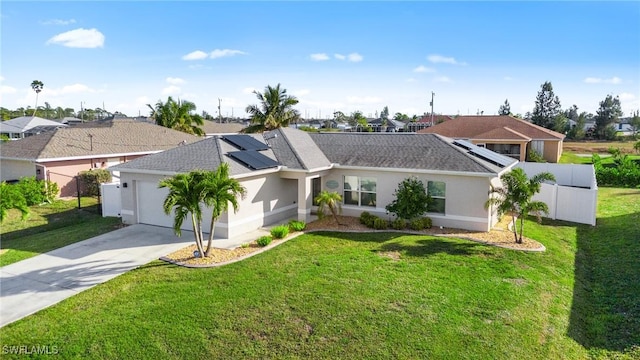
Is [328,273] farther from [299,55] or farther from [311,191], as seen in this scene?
[299,55]

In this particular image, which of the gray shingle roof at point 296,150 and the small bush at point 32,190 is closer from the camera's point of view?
the gray shingle roof at point 296,150

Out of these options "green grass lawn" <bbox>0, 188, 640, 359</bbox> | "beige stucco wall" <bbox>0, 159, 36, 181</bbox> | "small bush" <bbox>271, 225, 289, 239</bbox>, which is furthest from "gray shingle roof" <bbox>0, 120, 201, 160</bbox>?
"green grass lawn" <bbox>0, 188, 640, 359</bbox>

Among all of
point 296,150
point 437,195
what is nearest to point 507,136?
point 437,195

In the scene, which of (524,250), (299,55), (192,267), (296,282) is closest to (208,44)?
(299,55)

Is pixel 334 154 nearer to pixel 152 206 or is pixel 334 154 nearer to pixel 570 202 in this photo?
pixel 152 206

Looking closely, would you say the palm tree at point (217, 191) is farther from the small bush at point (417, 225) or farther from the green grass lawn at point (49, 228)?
the small bush at point (417, 225)

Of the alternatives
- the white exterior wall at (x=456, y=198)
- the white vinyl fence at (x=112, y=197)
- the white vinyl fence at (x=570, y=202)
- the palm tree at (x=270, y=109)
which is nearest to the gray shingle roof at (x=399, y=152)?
the white exterior wall at (x=456, y=198)

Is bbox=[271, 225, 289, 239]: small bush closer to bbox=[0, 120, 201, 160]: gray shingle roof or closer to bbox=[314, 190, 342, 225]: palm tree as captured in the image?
bbox=[314, 190, 342, 225]: palm tree
